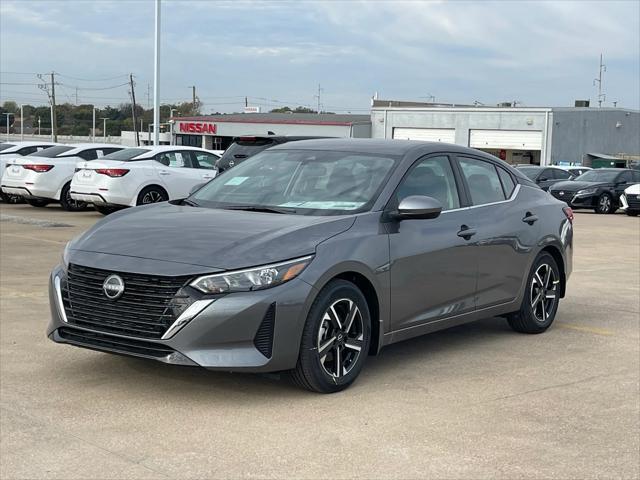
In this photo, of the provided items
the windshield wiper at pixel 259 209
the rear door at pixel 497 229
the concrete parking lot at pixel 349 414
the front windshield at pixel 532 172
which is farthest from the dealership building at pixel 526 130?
the windshield wiper at pixel 259 209

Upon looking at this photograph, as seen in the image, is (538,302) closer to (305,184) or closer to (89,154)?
(305,184)

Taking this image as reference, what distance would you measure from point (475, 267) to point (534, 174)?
86.6 ft

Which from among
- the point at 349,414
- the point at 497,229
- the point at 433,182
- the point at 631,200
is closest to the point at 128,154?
the point at 497,229

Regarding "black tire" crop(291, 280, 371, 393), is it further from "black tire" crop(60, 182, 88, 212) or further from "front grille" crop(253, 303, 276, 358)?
"black tire" crop(60, 182, 88, 212)

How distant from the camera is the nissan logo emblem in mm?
5230

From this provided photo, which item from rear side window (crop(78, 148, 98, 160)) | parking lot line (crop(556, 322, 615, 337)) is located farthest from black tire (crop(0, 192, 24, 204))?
parking lot line (crop(556, 322, 615, 337))

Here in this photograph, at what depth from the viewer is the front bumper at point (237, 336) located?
510cm

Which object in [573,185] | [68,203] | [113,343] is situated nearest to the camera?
[113,343]

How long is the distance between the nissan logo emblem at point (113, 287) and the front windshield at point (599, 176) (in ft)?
87.8

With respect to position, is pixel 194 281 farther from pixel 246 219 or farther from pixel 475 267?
pixel 475 267

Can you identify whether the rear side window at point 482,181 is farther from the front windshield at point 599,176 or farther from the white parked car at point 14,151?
the front windshield at point 599,176

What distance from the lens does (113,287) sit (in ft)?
17.2

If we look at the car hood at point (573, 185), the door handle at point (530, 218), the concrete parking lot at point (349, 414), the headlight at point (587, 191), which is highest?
the door handle at point (530, 218)

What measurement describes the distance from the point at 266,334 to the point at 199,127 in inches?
2749
